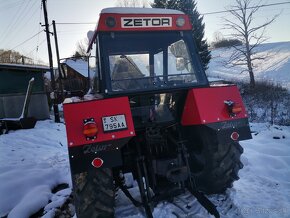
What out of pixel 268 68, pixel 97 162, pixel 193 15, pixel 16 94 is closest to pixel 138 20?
pixel 97 162

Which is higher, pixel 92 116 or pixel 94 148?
pixel 92 116

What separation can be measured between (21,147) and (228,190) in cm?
647

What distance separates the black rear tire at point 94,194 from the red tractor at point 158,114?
0.01 m

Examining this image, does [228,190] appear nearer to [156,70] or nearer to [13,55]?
[156,70]

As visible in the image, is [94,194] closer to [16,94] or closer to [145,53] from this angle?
[145,53]

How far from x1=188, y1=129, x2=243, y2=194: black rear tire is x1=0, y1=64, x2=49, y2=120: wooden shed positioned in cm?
1340

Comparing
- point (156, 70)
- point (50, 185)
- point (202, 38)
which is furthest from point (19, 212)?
point (202, 38)

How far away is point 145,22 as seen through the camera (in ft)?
11.8

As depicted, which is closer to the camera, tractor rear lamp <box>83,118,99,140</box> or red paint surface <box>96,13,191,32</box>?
tractor rear lamp <box>83,118,99,140</box>

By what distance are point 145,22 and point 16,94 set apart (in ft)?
44.0

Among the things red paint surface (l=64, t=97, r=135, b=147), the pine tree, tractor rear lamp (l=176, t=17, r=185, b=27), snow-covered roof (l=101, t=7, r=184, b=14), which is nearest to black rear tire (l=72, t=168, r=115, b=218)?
red paint surface (l=64, t=97, r=135, b=147)

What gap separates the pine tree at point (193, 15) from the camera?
27.4 meters

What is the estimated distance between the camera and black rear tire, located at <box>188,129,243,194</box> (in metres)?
3.62

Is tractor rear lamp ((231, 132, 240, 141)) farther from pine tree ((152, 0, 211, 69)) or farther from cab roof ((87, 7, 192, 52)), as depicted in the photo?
pine tree ((152, 0, 211, 69))
